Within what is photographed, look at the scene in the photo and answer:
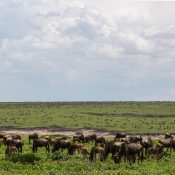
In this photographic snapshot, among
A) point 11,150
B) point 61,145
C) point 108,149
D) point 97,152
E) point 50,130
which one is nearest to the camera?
point 97,152

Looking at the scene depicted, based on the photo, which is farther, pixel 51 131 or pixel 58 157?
pixel 51 131

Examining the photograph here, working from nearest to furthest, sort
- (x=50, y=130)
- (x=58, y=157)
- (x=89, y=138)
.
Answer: (x=58, y=157), (x=89, y=138), (x=50, y=130)

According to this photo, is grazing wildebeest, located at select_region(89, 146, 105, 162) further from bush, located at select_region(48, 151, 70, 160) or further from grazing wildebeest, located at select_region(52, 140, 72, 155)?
grazing wildebeest, located at select_region(52, 140, 72, 155)

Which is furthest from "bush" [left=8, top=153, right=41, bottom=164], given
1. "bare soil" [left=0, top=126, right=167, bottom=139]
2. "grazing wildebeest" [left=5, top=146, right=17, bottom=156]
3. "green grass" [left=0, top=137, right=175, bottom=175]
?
"bare soil" [left=0, top=126, right=167, bottom=139]

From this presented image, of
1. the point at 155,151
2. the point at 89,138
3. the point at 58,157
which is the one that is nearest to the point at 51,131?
the point at 89,138

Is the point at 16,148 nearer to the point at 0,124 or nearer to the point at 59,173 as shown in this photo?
the point at 59,173

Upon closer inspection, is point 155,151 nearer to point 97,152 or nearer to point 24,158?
point 97,152

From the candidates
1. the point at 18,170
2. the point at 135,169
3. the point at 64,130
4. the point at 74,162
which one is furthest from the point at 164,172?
the point at 64,130

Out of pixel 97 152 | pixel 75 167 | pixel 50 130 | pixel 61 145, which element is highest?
pixel 61 145

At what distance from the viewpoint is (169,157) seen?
37.6m

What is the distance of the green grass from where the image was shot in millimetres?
29969

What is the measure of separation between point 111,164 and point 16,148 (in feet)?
31.1

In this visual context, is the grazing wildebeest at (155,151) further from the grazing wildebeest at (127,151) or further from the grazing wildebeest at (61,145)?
the grazing wildebeest at (61,145)

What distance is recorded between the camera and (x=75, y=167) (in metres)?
31.7
